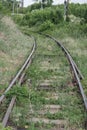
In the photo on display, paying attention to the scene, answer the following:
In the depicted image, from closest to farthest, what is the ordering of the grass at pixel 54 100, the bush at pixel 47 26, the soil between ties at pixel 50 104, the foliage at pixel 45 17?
the soil between ties at pixel 50 104 < the grass at pixel 54 100 < the bush at pixel 47 26 < the foliage at pixel 45 17

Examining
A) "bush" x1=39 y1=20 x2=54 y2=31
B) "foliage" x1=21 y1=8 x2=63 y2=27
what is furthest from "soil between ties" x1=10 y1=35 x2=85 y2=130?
"foliage" x1=21 y1=8 x2=63 y2=27

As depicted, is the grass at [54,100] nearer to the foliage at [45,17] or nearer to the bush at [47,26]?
the bush at [47,26]

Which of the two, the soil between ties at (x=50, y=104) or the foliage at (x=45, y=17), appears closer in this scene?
the soil between ties at (x=50, y=104)

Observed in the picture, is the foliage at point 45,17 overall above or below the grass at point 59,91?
below

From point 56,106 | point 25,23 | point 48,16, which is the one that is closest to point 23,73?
point 56,106

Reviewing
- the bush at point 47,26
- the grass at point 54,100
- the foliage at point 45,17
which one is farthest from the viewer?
the foliage at point 45,17

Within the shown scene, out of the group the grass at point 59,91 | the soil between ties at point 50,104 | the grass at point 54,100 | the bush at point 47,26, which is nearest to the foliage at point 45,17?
the bush at point 47,26

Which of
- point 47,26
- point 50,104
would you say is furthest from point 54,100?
point 47,26

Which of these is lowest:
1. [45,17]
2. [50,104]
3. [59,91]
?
[45,17]

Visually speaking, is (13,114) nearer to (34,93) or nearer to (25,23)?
(34,93)

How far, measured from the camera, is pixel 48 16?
49344 mm

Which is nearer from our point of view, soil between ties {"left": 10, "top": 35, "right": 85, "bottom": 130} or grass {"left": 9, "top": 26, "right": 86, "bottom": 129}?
soil between ties {"left": 10, "top": 35, "right": 85, "bottom": 130}

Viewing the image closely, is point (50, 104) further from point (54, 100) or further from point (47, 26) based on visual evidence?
point (47, 26)

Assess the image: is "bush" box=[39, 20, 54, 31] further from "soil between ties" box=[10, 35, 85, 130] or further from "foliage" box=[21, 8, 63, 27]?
"soil between ties" box=[10, 35, 85, 130]
